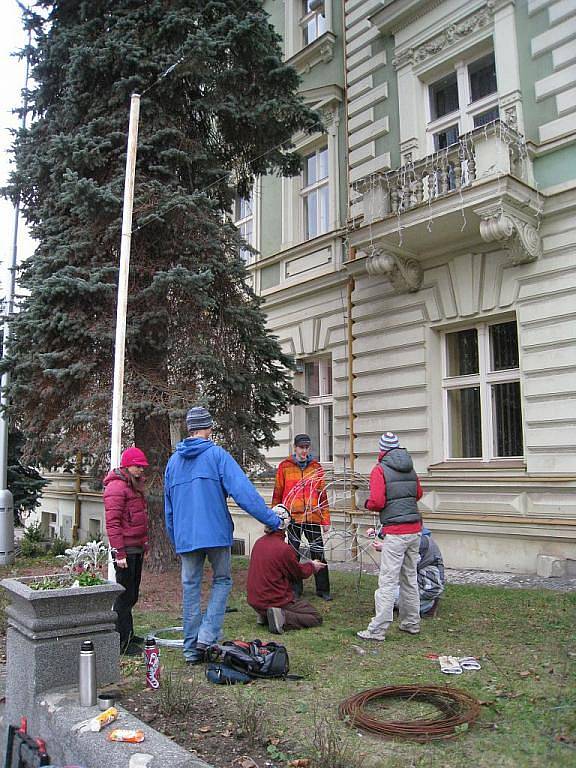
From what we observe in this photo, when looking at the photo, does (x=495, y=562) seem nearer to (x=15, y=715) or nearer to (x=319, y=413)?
(x=319, y=413)

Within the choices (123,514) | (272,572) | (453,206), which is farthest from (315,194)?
(123,514)

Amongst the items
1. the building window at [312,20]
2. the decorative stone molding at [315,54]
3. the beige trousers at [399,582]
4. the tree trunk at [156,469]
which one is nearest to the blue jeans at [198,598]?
the beige trousers at [399,582]

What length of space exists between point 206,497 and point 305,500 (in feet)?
9.22

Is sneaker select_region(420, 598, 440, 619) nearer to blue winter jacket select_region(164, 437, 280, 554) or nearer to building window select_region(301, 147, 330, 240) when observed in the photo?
blue winter jacket select_region(164, 437, 280, 554)

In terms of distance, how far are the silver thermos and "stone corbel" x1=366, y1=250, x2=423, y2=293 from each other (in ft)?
30.4

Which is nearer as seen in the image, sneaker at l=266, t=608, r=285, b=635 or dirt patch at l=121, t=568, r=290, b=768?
dirt patch at l=121, t=568, r=290, b=768

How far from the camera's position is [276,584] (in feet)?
22.7

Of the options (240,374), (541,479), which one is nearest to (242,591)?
(240,374)

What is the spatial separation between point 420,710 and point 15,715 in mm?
2763

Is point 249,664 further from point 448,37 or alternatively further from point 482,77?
point 448,37

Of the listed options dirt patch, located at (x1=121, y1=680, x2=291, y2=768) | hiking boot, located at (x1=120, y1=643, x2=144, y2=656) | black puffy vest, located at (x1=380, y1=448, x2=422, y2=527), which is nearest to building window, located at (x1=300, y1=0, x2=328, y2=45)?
black puffy vest, located at (x1=380, y1=448, x2=422, y2=527)

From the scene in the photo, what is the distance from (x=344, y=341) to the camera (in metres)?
14.1

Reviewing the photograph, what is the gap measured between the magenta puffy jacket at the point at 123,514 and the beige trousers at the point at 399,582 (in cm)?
226

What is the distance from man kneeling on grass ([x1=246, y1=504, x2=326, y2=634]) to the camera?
6836 mm
